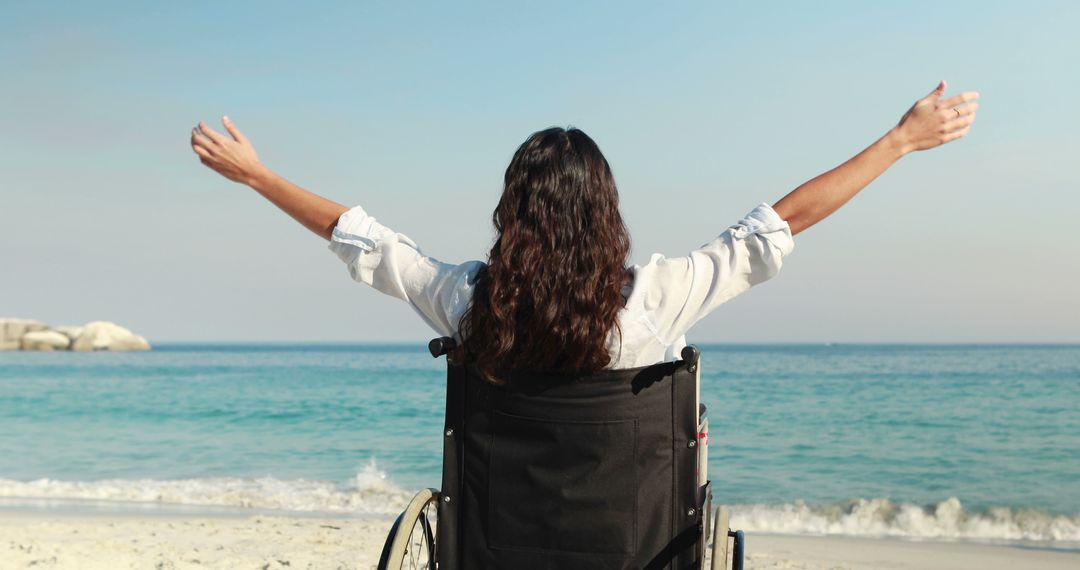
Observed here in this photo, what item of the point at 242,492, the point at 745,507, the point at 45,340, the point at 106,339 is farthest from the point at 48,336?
the point at 745,507

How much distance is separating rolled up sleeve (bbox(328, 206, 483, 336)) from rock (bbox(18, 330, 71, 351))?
4844 centimetres

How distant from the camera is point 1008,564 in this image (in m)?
5.07

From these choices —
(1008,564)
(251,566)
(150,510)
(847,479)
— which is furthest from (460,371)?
(847,479)

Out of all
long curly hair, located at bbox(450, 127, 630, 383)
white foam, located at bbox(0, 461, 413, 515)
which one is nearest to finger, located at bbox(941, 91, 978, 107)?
long curly hair, located at bbox(450, 127, 630, 383)

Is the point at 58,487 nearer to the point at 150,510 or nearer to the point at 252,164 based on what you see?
the point at 150,510

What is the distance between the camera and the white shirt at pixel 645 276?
1.64 m

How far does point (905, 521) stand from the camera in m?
7.00

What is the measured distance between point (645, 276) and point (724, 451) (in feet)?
29.9

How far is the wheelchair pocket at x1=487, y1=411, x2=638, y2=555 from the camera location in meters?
1.77

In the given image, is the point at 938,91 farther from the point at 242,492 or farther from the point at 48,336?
the point at 48,336

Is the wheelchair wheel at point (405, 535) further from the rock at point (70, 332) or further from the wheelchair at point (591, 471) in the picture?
the rock at point (70, 332)

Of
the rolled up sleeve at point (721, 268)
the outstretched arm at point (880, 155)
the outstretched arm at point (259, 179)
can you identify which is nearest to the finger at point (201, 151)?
the outstretched arm at point (259, 179)

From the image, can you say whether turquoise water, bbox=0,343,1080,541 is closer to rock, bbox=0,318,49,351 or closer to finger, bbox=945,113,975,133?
finger, bbox=945,113,975,133

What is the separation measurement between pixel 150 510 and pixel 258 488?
141 cm
